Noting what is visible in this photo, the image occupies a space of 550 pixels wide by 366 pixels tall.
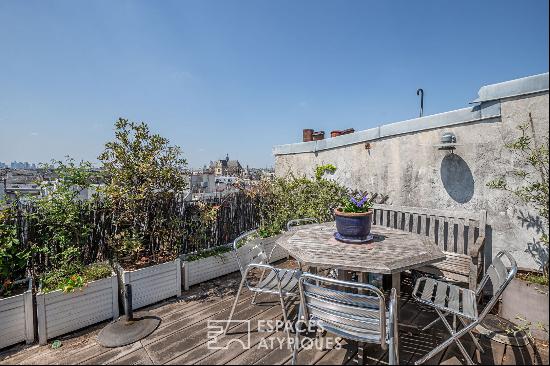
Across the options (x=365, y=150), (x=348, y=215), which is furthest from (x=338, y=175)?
(x=348, y=215)

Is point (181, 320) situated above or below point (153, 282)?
below

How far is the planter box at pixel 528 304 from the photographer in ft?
8.72

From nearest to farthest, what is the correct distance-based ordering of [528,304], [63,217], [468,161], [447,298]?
[447,298] → [528,304] → [63,217] → [468,161]

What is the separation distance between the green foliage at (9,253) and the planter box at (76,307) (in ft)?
1.73

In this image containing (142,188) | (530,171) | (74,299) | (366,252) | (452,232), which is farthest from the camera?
(452,232)

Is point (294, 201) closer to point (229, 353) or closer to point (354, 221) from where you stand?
point (354, 221)

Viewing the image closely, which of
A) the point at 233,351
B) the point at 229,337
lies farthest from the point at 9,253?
the point at 233,351

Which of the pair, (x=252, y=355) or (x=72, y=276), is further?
(x=72, y=276)

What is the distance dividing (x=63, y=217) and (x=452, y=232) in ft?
18.6

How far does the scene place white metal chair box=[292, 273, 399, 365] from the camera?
176 centimetres

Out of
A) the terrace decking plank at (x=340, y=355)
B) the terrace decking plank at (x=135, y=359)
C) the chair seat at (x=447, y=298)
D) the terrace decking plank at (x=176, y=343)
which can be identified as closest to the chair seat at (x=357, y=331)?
the terrace decking plank at (x=340, y=355)

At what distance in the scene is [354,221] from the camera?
2.99m

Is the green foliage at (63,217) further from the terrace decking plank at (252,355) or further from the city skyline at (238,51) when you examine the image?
the terrace decking plank at (252,355)

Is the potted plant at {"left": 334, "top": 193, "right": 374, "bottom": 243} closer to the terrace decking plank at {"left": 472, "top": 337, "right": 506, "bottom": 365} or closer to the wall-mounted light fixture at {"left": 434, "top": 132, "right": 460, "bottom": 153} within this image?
the terrace decking plank at {"left": 472, "top": 337, "right": 506, "bottom": 365}
